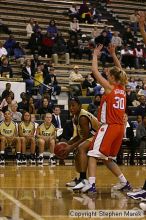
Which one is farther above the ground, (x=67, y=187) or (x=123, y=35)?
(x=123, y=35)

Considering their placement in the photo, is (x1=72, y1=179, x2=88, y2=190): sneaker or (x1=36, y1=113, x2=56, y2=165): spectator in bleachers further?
(x1=36, y1=113, x2=56, y2=165): spectator in bleachers

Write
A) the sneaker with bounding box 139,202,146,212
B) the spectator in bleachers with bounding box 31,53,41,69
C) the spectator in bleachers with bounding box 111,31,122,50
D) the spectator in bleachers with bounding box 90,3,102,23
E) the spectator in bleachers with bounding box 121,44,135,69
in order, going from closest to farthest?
1. the sneaker with bounding box 139,202,146,212
2. the spectator in bleachers with bounding box 31,53,41,69
3. the spectator in bleachers with bounding box 121,44,135,69
4. the spectator in bleachers with bounding box 111,31,122,50
5. the spectator in bleachers with bounding box 90,3,102,23

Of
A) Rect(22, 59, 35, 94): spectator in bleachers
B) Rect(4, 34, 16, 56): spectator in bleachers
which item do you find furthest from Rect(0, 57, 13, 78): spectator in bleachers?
Rect(4, 34, 16, 56): spectator in bleachers

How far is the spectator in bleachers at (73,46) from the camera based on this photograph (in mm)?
23814

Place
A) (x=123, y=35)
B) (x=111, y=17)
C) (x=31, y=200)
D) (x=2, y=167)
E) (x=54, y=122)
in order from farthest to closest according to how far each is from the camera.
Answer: (x=111, y=17)
(x=123, y=35)
(x=54, y=122)
(x=2, y=167)
(x=31, y=200)

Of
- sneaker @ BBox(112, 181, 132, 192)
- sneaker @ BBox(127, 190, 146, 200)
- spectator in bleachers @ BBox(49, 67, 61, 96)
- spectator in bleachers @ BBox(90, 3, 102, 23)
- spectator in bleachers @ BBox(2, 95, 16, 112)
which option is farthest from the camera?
spectator in bleachers @ BBox(90, 3, 102, 23)

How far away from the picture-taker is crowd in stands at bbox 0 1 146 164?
16516 millimetres

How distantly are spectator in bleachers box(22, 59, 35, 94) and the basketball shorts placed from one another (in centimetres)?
1105

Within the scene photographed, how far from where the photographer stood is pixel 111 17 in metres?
28.7

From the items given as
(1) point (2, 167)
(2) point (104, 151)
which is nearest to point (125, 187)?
(2) point (104, 151)

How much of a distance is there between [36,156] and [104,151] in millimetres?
6609

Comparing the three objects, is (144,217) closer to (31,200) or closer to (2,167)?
(31,200)

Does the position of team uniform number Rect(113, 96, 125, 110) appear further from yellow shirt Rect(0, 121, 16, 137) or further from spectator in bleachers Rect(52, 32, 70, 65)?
spectator in bleachers Rect(52, 32, 70, 65)

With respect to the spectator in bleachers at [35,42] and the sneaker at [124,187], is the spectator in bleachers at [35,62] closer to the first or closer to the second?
the spectator in bleachers at [35,42]
